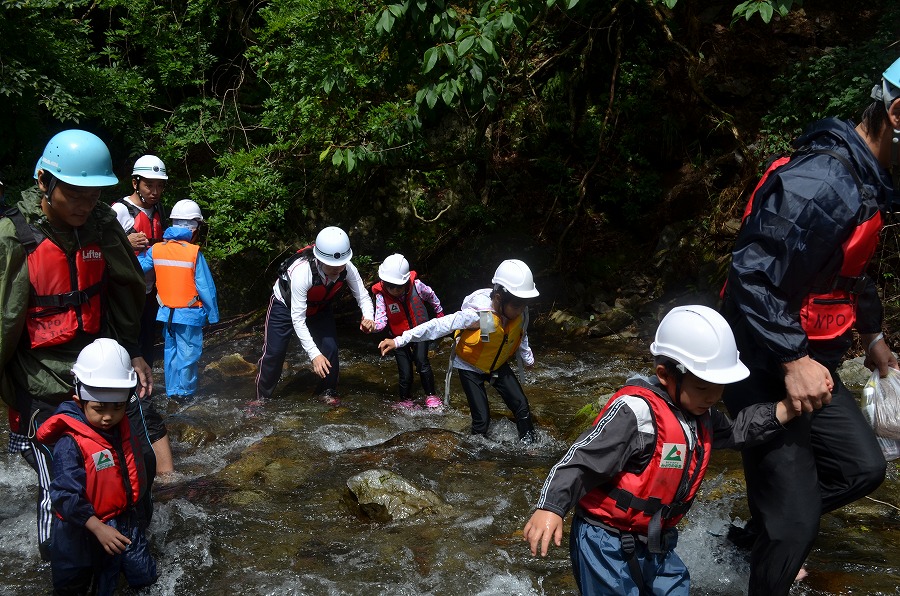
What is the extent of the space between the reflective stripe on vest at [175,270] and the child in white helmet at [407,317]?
5.85 ft

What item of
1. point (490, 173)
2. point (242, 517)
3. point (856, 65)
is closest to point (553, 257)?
point (490, 173)

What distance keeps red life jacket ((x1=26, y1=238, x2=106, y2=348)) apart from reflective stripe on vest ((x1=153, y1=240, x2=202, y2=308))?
11.5 ft

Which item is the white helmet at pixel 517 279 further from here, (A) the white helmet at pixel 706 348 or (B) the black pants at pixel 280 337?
(A) the white helmet at pixel 706 348

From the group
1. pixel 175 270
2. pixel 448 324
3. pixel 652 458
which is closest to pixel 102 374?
pixel 652 458

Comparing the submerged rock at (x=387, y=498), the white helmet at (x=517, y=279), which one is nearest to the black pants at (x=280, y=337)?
the white helmet at (x=517, y=279)

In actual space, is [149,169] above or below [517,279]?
above

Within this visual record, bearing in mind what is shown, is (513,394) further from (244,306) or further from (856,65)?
(244,306)

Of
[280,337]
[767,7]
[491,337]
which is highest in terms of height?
[767,7]

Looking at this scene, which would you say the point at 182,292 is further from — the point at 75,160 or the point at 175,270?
the point at 75,160

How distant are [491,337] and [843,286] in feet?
10.8

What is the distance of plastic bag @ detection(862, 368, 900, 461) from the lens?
3445 mm

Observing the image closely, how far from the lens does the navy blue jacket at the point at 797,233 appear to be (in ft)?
9.44

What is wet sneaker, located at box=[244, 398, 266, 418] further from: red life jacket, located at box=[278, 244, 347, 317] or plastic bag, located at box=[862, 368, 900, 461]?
plastic bag, located at box=[862, 368, 900, 461]

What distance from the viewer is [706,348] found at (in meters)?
2.86
